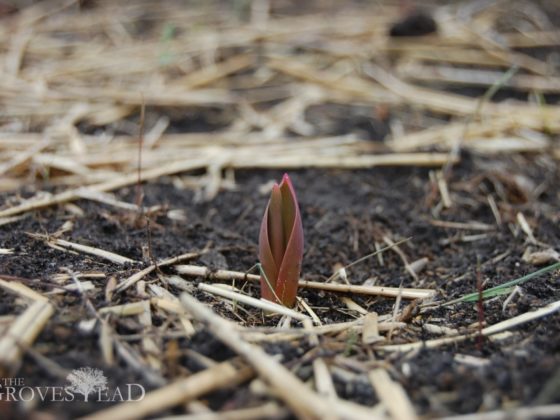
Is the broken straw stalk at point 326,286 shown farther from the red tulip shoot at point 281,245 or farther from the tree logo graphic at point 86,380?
the tree logo graphic at point 86,380

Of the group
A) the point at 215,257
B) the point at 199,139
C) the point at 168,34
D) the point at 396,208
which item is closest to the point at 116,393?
the point at 215,257

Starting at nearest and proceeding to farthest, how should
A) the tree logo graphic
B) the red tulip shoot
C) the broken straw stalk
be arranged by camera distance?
1. the tree logo graphic
2. the red tulip shoot
3. the broken straw stalk

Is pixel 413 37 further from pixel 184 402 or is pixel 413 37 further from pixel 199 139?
pixel 184 402

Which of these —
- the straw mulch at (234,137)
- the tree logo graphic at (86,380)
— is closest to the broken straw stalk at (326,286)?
the straw mulch at (234,137)

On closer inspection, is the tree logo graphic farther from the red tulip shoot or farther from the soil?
the red tulip shoot

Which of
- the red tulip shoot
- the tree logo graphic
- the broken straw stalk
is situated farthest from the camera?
the broken straw stalk

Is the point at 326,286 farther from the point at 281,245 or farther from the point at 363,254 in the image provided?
the point at 363,254

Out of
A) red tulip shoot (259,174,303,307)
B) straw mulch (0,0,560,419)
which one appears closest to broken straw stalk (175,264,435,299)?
straw mulch (0,0,560,419)
